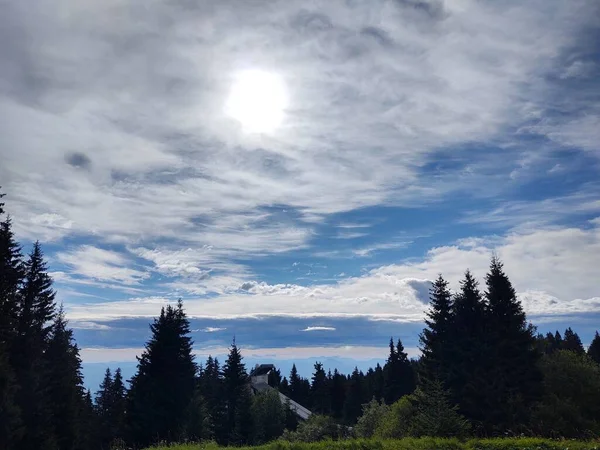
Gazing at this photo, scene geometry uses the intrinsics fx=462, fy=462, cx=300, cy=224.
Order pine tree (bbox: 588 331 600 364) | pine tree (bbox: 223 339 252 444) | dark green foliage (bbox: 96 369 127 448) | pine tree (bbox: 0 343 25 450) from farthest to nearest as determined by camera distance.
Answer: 1. pine tree (bbox: 588 331 600 364)
2. dark green foliage (bbox: 96 369 127 448)
3. pine tree (bbox: 223 339 252 444)
4. pine tree (bbox: 0 343 25 450)

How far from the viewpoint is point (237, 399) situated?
188ft

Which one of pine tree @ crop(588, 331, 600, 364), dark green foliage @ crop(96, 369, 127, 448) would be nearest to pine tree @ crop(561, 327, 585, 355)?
pine tree @ crop(588, 331, 600, 364)

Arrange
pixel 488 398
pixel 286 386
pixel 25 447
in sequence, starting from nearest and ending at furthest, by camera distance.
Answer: pixel 25 447
pixel 488 398
pixel 286 386

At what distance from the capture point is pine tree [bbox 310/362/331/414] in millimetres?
105688

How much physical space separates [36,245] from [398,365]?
58.0 meters

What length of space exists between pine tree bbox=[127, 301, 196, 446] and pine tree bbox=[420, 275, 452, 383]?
21485mm

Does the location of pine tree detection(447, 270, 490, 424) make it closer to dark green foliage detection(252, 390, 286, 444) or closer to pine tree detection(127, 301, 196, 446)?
pine tree detection(127, 301, 196, 446)

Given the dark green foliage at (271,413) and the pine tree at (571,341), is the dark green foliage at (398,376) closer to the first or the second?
the dark green foliage at (271,413)

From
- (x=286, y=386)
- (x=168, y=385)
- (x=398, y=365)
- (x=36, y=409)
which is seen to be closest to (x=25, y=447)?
(x=36, y=409)

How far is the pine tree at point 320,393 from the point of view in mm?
105688

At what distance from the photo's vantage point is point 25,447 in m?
32.7

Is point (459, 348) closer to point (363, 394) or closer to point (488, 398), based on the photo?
point (488, 398)

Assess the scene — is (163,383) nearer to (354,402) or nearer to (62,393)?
(62,393)

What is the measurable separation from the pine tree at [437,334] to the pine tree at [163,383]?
2149 centimetres
